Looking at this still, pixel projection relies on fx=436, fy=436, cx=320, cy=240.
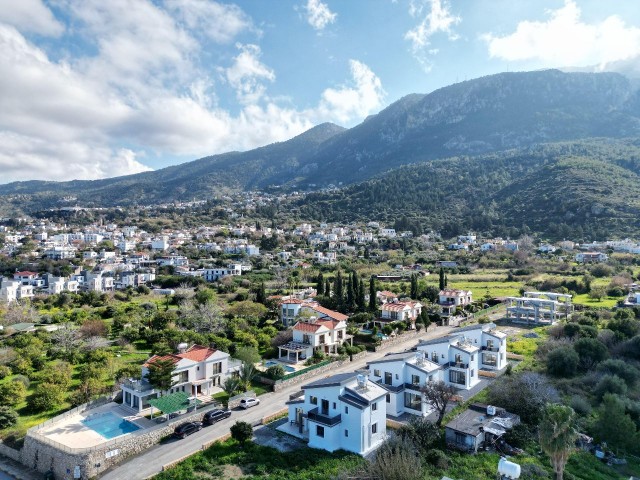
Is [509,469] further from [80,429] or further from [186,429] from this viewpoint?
[80,429]

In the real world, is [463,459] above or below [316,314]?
below

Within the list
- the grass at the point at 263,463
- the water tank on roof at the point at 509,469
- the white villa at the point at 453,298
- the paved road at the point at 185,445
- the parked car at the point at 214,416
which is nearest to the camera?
the water tank on roof at the point at 509,469

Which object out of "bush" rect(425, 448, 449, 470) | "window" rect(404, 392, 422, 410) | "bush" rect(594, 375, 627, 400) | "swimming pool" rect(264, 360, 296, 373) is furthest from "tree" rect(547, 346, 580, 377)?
"swimming pool" rect(264, 360, 296, 373)

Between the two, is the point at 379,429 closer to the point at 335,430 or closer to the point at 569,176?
the point at 335,430

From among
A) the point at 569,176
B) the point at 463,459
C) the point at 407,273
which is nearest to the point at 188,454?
the point at 463,459

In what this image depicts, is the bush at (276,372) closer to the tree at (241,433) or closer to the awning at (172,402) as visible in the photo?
the awning at (172,402)

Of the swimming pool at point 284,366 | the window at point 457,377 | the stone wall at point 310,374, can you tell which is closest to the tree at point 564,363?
the window at point 457,377

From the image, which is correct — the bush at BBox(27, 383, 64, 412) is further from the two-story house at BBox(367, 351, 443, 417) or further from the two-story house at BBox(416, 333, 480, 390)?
the two-story house at BBox(416, 333, 480, 390)
